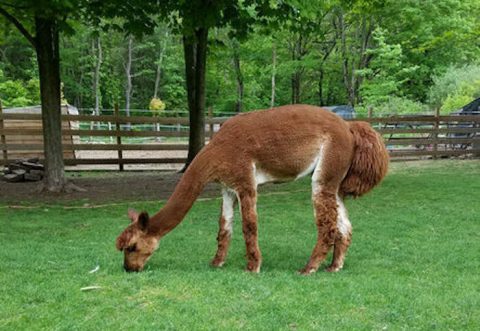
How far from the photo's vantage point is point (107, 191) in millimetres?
11883

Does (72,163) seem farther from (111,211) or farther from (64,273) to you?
(64,273)

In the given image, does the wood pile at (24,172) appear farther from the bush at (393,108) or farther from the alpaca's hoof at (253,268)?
the bush at (393,108)

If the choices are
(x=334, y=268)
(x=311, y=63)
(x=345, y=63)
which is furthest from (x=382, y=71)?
(x=334, y=268)

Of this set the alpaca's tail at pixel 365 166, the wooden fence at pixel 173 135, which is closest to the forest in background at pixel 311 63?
the wooden fence at pixel 173 135

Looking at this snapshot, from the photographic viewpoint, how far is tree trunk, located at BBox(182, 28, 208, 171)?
13.4 metres

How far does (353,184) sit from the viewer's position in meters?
5.61

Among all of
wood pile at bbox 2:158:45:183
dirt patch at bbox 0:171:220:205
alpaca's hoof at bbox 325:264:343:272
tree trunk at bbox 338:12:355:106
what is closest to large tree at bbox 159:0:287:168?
dirt patch at bbox 0:171:220:205

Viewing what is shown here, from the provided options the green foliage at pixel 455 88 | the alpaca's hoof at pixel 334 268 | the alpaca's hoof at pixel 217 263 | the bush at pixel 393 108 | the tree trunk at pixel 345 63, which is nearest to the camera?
the alpaca's hoof at pixel 334 268

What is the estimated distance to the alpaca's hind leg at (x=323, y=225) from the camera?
5.39 metres

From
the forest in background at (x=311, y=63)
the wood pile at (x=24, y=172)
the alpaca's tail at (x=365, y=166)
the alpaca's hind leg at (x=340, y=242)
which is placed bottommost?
the wood pile at (x=24, y=172)

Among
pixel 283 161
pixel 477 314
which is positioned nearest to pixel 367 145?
pixel 283 161

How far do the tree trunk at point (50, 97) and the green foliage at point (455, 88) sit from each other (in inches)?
913

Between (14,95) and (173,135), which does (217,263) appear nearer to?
(173,135)

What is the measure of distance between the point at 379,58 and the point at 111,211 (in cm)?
2121
